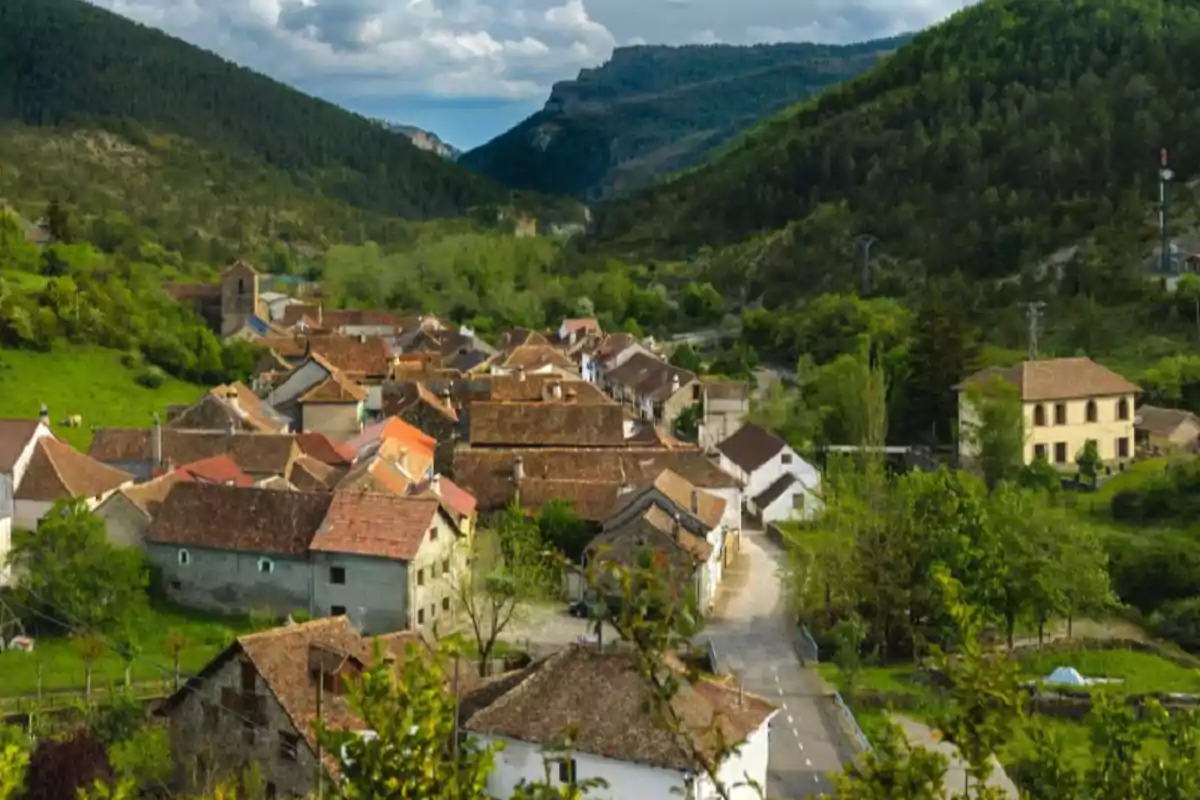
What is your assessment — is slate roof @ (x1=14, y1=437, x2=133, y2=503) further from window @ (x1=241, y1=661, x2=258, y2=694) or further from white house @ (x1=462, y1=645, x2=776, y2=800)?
white house @ (x1=462, y1=645, x2=776, y2=800)

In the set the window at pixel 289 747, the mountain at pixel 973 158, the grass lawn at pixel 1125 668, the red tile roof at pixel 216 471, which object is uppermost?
the mountain at pixel 973 158

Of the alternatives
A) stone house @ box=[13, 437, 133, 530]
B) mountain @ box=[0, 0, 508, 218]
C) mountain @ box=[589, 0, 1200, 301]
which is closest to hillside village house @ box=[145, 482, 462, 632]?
stone house @ box=[13, 437, 133, 530]

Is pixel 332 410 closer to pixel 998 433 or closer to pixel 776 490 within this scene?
pixel 776 490

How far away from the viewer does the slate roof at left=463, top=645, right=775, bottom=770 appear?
20.9 m

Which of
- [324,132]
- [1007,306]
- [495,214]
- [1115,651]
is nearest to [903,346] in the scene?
[1007,306]

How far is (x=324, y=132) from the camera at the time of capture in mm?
196125

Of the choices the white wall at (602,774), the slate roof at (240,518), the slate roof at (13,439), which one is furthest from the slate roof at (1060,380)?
the white wall at (602,774)

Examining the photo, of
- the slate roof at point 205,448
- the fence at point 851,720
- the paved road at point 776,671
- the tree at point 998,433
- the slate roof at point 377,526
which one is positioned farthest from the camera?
the tree at point 998,433

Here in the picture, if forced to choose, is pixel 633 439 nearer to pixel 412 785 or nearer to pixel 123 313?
pixel 123 313

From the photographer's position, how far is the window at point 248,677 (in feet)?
75.4

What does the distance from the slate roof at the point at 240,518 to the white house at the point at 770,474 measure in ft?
55.8

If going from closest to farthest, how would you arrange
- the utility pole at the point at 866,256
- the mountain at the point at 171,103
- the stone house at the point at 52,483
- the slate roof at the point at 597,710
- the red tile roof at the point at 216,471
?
1. the slate roof at the point at 597,710
2. the stone house at the point at 52,483
3. the red tile roof at the point at 216,471
4. the utility pole at the point at 866,256
5. the mountain at the point at 171,103

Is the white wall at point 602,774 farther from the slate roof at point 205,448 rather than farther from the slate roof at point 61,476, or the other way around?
the slate roof at point 205,448

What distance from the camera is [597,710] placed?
21.7m
